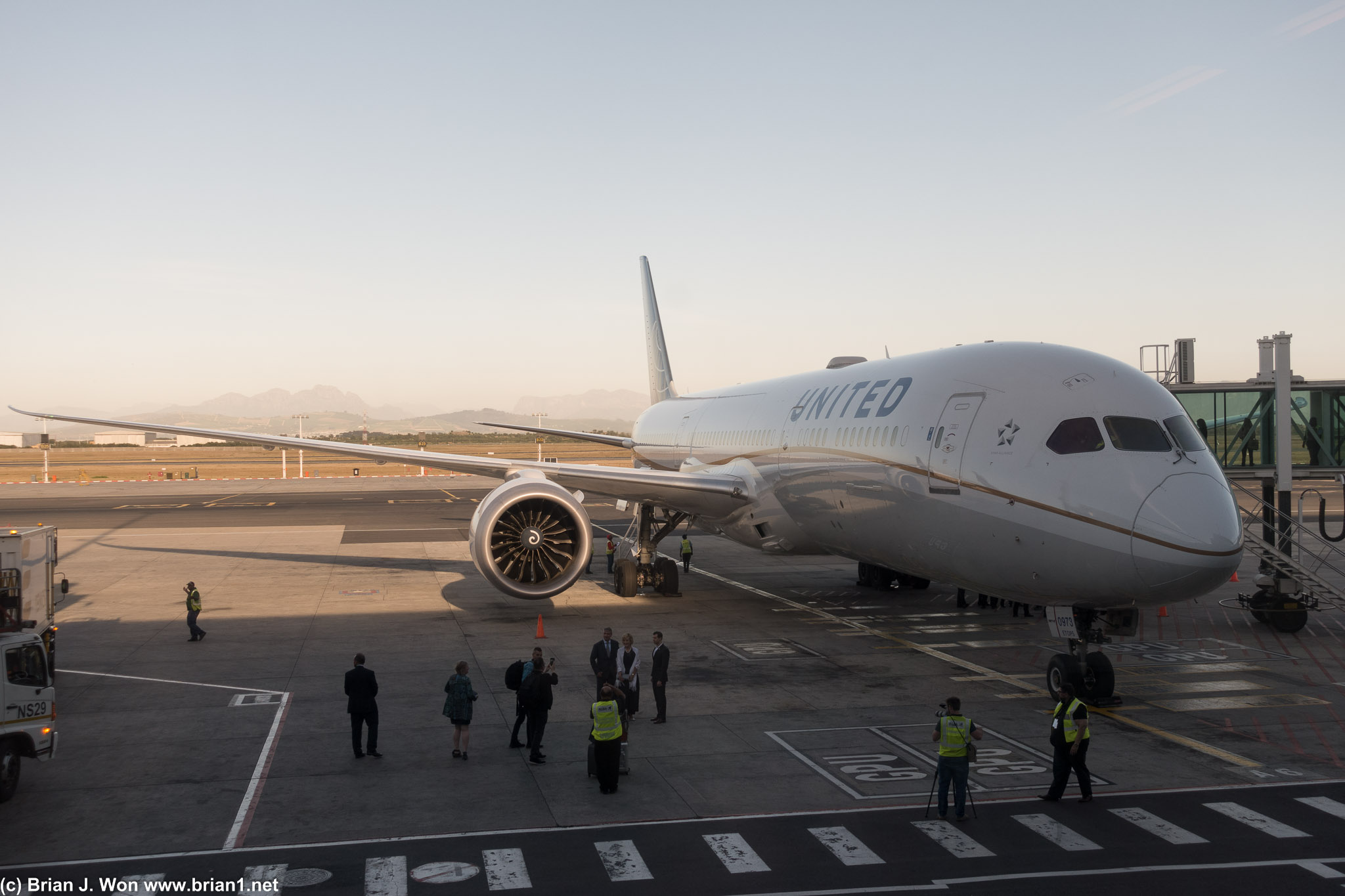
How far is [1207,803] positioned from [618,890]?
677 cm

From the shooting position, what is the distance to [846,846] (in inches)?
380

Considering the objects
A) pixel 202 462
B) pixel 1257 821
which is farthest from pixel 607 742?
pixel 202 462

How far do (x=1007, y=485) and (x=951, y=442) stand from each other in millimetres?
1567

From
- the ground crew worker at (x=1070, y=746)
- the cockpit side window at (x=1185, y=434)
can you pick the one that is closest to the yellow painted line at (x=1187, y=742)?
the ground crew worker at (x=1070, y=746)

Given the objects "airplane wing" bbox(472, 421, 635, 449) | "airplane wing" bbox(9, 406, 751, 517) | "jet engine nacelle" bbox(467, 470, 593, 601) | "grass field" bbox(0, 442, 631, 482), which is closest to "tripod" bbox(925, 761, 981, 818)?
"jet engine nacelle" bbox(467, 470, 593, 601)

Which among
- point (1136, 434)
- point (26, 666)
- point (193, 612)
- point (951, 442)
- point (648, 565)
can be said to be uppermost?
point (1136, 434)

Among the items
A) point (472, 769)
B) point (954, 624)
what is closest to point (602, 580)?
point (954, 624)

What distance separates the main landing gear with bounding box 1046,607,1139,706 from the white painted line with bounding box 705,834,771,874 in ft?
21.7

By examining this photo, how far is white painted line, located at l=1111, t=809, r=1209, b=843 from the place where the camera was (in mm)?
9789

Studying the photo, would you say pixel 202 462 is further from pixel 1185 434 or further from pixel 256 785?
pixel 1185 434

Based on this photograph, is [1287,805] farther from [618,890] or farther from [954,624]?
[954,624]

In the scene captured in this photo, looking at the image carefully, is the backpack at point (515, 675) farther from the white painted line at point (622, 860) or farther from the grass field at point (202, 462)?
the grass field at point (202, 462)

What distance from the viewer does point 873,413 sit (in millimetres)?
18156

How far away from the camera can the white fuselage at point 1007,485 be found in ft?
41.2
